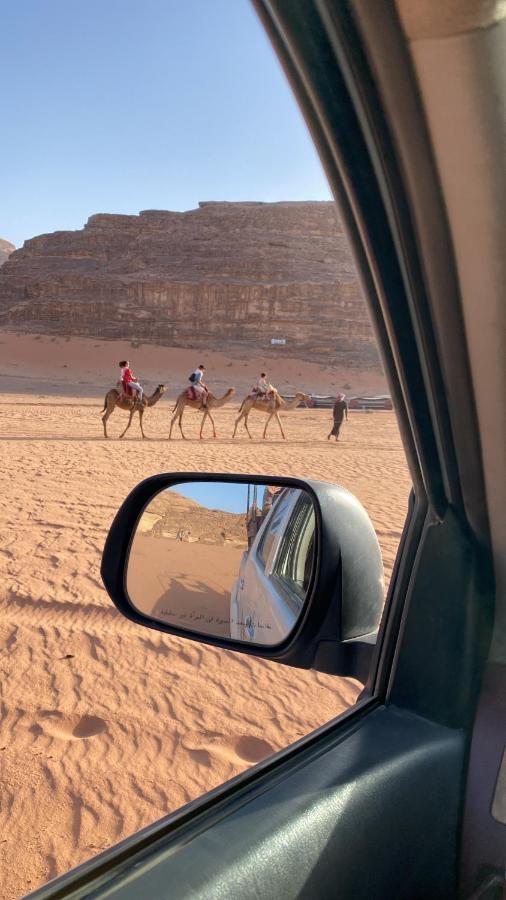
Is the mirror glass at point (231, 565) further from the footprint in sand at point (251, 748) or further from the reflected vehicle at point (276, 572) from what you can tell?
the footprint in sand at point (251, 748)

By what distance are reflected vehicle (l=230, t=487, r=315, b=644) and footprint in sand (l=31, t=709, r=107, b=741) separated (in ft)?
6.04

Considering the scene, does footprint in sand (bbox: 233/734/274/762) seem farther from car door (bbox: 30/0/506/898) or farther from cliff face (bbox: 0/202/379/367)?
cliff face (bbox: 0/202/379/367)

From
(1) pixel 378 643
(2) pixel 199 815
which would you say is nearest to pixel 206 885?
(2) pixel 199 815

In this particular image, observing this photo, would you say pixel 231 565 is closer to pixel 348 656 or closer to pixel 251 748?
pixel 348 656

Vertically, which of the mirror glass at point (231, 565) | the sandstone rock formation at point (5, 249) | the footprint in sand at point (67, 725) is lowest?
the footprint in sand at point (67, 725)

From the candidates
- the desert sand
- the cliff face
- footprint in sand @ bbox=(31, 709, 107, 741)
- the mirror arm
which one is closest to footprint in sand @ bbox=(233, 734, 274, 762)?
the desert sand

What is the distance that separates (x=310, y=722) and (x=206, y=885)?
116 inches

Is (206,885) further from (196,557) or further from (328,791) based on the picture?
(196,557)

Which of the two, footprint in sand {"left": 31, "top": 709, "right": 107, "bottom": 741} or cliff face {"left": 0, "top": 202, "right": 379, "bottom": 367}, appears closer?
footprint in sand {"left": 31, "top": 709, "right": 107, "bottom": 741}

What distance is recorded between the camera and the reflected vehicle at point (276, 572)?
5.22ft

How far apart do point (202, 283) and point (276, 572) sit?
67.5 meters

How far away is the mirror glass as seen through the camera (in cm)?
177

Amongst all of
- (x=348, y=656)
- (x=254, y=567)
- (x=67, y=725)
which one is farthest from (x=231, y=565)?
(x=67, y=725)

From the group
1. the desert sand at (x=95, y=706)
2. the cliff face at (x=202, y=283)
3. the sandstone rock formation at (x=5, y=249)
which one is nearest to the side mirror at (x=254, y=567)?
the desert sand at (x=95, y=706)
